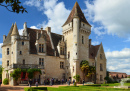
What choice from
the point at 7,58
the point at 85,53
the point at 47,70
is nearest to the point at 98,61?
the point at 85,53

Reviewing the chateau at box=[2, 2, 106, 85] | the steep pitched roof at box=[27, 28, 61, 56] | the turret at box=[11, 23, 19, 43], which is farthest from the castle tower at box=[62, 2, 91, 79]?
the turret at box=[11, 23, 19, 43]

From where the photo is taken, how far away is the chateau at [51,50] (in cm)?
3581

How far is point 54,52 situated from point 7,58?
10789mm

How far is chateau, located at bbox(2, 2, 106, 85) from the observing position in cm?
3581

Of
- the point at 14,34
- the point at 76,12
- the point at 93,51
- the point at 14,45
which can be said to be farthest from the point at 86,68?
the point at 14,34

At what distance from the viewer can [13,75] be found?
32031mm

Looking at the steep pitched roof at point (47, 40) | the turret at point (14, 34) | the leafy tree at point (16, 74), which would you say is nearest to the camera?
the leafy tree at point (16, 74)

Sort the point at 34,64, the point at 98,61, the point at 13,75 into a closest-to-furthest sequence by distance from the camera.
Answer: the point at 13,75, the point at 34,64, the point at 98,61

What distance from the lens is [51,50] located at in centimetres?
4081

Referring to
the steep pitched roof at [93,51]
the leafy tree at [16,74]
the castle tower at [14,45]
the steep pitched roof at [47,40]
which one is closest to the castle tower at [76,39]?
the steep pitched roof at [47,40]

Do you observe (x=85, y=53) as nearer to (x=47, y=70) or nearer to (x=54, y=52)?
(x=54, y=52)

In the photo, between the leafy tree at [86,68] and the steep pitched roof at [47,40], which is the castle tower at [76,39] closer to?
the leafy tree at [86,68]

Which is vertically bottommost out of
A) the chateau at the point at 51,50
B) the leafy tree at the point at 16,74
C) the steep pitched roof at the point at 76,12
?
the leafy tree at the point at 16,74

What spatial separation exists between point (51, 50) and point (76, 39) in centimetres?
652
